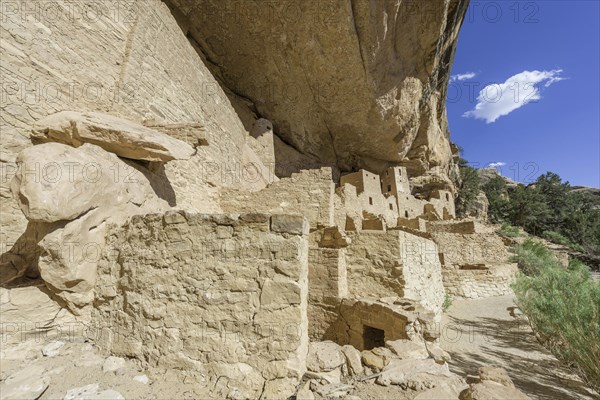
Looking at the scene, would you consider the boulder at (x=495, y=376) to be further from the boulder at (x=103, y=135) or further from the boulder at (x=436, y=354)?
the boulder at (x=103, y=135)

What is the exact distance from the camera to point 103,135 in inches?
133

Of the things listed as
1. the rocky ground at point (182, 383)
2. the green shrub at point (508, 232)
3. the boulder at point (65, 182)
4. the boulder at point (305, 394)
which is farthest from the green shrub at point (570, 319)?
the green shrub at point (508, 232)

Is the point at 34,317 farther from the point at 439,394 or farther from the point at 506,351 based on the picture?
the point at 506,351

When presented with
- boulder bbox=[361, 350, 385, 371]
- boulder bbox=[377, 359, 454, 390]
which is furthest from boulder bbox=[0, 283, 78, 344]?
boulder bbox=[377, 359, 454, 390]

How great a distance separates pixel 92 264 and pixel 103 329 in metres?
0.70

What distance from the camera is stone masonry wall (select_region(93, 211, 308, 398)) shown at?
231cm

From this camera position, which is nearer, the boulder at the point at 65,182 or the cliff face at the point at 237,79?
the boulder at the point at 65,182

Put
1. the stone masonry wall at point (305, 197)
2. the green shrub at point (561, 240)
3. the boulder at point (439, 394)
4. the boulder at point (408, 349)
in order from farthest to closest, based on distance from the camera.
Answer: the green shrub at point (561, 240), the stone masonry wall at point (305, 197), the boulder at point (408, 349), the boulder at point (439, 394)

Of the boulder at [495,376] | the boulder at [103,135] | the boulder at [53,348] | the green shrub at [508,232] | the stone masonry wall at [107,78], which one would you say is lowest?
the boulder at [495,376]

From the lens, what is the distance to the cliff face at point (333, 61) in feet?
29.7

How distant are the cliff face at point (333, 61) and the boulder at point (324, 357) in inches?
383

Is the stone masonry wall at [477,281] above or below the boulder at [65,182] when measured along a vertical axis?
below

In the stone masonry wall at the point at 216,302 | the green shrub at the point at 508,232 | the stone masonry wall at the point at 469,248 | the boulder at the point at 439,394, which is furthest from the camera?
the green shrub at the point at 508,232

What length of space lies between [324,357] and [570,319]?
580cm
